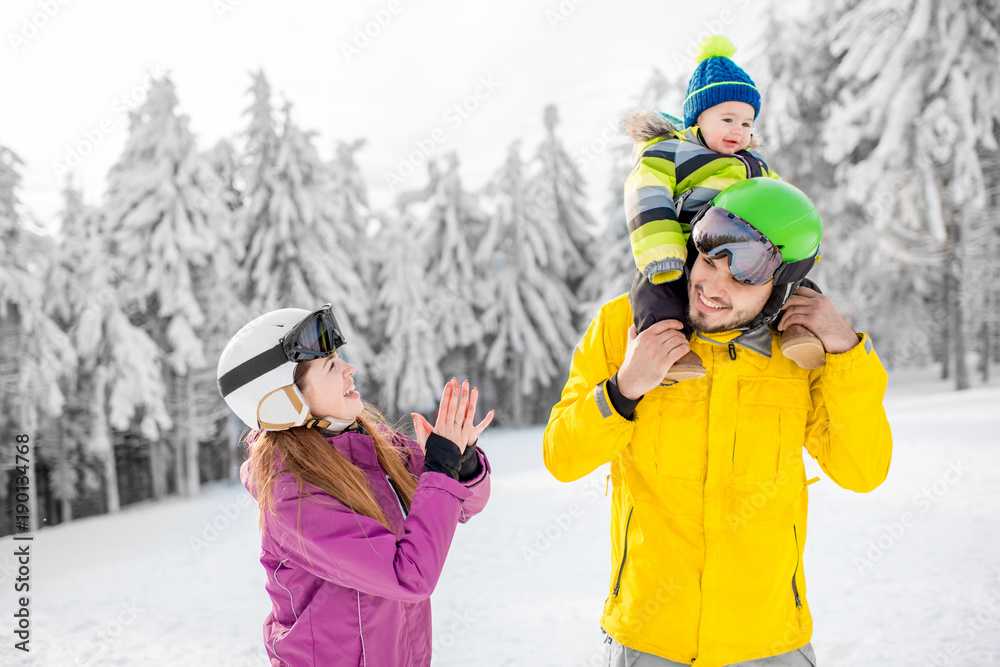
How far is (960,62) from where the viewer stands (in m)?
13.0

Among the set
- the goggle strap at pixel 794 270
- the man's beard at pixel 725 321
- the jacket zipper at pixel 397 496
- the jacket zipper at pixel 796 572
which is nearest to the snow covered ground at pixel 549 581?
the jacket zipper at pixel 796 572

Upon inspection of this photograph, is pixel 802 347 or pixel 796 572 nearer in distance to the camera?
pixel 802 347

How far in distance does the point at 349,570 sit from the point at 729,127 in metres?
2.05

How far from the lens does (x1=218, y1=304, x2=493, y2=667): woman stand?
190 cm

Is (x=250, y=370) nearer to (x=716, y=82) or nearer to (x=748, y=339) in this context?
(x=748, y=339)

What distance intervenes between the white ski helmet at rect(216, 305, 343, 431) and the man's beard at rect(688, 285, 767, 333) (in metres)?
1.35

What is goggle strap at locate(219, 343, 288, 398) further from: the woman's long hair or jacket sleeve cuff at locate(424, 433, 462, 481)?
jacket sleeve cuff at locate(424, 433, 462, 481)

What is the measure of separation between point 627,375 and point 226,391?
1.39 meters

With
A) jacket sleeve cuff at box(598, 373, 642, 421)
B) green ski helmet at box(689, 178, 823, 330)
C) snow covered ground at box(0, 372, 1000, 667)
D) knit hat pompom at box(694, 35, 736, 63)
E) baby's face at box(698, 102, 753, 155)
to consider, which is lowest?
snow covered ground at box(0, 372, 1000, 667)

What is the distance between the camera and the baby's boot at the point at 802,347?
6.20ft

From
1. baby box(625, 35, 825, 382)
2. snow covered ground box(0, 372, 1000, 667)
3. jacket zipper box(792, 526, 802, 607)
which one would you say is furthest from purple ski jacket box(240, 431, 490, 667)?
snow covered ground box(0, 372, 1000, 667)

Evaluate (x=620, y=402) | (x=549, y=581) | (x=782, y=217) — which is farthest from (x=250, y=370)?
(x=549, y=581)

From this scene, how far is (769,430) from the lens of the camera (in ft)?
6.69

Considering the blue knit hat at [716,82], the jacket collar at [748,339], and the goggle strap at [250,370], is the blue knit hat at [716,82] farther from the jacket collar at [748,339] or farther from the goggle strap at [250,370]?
the goggle strap at [250,370]
